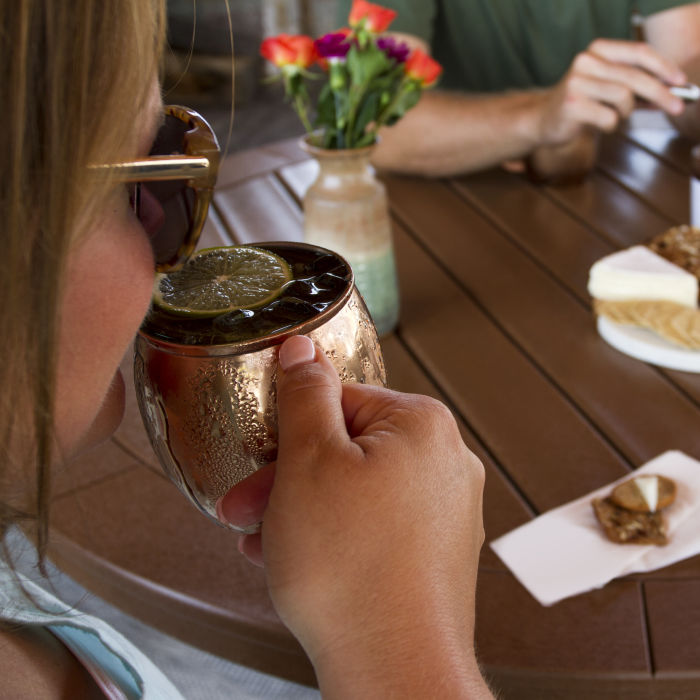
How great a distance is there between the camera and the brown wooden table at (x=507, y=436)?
726 mm

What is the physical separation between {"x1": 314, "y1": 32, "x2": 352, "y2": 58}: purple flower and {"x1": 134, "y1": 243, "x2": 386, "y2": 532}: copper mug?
530 mm

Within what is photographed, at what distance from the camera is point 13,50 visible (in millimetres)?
357

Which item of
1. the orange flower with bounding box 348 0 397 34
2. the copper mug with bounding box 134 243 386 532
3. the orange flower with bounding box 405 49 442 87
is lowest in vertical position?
the copper mug with bounding box 134 243 386 532

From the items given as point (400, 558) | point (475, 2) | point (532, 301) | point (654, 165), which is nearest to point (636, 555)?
point (400, 558)

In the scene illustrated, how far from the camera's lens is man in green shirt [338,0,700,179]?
1511 mm

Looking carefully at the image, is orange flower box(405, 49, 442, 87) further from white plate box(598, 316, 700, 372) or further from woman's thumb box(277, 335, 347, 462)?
woman's thumb box(277, 335, 347, 462)

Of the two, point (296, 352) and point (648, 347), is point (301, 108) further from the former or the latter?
point (296, 352)

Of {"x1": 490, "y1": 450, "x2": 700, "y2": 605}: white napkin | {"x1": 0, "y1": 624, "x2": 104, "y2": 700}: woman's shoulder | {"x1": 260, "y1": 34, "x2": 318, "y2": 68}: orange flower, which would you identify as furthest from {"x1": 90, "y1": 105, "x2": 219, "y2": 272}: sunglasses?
{"x1": 260, "y1": 34, "x2": 318, "y2": 68}: orange flower

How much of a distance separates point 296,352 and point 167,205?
0.12 m

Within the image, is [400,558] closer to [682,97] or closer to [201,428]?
[201,428]

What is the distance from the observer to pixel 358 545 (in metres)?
0.51

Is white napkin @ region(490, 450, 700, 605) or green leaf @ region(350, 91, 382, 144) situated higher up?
green leaf @ region(350, 91, 382, 144)

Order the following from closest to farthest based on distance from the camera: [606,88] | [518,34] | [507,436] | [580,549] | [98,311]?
[98,311] < [580,549] < [507,436] < [606,88] < [518,34]

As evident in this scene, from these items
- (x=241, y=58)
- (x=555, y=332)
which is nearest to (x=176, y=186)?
(x=555, y=332)
